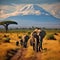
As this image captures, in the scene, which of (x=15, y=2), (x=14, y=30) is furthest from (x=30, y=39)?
(x=15, y=2)

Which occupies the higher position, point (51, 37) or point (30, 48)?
point (51, 37)

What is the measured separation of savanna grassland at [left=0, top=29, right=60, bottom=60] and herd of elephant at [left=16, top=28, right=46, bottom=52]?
6cm

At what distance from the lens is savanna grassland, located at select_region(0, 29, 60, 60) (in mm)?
3191

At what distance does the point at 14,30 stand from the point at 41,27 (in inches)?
17.6

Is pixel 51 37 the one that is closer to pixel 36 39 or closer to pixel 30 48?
pixel 36 39

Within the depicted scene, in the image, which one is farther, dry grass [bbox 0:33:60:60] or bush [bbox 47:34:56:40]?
bush [bbox 47:34:56:40]

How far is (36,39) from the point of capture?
3.29 meters

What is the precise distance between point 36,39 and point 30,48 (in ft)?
0.55

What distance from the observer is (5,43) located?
3434mm

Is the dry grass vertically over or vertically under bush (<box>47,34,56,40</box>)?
under

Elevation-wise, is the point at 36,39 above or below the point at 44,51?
above

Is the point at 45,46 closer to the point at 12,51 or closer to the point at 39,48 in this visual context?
the point at 39,48

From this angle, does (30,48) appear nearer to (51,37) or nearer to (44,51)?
(44,51)

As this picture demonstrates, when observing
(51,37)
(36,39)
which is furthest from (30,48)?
(51,37)
